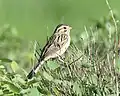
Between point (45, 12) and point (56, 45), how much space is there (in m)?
8.20

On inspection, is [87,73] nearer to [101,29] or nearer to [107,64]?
[107,64]

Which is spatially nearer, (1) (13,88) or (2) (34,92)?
(2) (34,92)

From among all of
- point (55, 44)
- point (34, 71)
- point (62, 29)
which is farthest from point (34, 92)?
point (62, 29)

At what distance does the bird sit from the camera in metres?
7.45

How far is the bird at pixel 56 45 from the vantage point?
24.4 feet

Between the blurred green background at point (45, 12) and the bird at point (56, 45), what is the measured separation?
639 centimetres

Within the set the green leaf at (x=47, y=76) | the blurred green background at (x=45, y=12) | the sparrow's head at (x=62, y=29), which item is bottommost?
the green leaf at (x=47, y=76)

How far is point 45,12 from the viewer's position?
1628cm

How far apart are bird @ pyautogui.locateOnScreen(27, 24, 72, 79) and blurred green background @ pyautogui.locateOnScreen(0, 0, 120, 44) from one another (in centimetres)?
639

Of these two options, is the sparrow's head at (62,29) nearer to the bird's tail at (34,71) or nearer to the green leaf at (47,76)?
the bird's tail at (34,71)

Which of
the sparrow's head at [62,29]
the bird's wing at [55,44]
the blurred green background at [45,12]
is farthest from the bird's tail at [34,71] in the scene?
the blurred green background at [45,12]

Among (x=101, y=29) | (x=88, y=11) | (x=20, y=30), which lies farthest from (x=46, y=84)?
(x=88, y=11)

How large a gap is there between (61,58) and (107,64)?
0.55m

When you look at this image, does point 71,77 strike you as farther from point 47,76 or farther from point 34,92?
point 34,92
